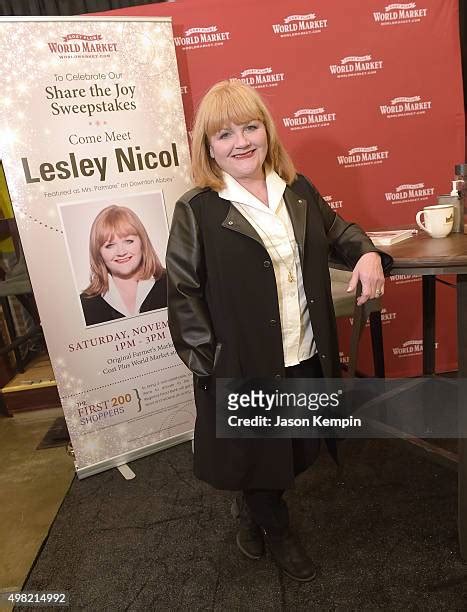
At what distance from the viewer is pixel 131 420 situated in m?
2.49

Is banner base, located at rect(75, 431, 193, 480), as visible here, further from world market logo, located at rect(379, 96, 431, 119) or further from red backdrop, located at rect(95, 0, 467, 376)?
world market logo, located at rect(379, 96, 431, 119)

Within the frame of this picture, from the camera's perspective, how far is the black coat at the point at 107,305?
2.30 metres

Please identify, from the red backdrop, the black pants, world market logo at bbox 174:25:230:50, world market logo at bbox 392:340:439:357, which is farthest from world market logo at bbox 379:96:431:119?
the black pants

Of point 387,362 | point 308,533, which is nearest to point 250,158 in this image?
point 308,533

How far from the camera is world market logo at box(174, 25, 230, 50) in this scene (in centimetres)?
249

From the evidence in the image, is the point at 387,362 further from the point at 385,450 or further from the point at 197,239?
the point at 197,239

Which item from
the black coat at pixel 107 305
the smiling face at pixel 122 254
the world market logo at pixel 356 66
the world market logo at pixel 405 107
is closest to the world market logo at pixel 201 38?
the world market logo at pixel 356 66

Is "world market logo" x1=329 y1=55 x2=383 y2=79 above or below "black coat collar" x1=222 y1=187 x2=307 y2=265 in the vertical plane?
above

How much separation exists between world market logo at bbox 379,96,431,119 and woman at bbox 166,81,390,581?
1.53 m

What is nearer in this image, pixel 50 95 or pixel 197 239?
pixel 197 239

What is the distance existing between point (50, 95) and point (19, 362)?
6.96ft

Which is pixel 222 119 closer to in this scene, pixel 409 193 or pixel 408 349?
pixel 409 193

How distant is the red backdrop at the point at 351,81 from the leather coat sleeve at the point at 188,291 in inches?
57.7

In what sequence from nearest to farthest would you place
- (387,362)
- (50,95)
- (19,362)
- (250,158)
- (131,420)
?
(250,158) < (50,95) < (131,420) < (387,362) < (19,362)
